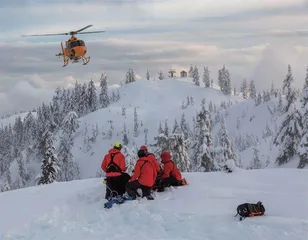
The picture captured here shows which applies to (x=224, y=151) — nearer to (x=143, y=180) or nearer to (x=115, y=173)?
(x=115, y=173)

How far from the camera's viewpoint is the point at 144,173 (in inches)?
540

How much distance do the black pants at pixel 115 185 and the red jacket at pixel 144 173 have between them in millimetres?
566

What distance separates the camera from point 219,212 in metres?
11.7

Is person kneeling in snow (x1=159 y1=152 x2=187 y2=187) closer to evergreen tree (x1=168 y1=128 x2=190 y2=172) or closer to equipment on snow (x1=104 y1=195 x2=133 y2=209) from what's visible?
equipment on snow (x1=104 y1=195 x2=133 y2=209)

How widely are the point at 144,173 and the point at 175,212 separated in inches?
82.5

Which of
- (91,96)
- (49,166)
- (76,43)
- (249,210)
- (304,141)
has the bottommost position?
(91,96)

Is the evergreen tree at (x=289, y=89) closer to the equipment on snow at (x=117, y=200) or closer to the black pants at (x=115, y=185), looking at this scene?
the black pants at (x=115, y=185)

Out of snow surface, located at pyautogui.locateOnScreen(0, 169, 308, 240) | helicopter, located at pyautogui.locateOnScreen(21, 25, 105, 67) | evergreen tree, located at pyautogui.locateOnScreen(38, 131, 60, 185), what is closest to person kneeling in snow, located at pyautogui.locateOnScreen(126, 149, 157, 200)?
snow surface, located at pyautogui.locateOnScreen(0, 169, 308, 240)

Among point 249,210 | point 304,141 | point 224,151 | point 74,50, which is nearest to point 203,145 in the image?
point 224,151

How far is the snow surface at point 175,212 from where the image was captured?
34.2ft

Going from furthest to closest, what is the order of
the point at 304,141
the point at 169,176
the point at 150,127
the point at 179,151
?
the point at 150,127, the point at 179,151, the point at 304,141, the point at 169,176

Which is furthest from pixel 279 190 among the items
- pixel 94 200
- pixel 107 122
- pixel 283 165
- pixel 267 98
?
pixel 267 98

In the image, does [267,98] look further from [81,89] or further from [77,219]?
[77,219]

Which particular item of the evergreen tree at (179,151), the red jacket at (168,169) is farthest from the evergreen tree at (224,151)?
the red jacket at (168,169)
